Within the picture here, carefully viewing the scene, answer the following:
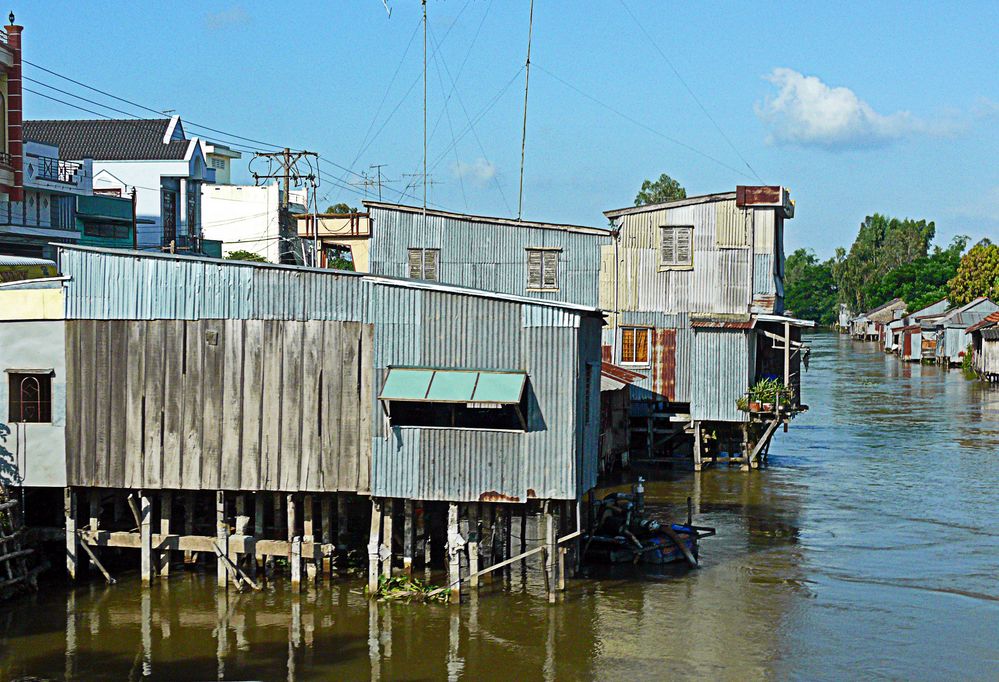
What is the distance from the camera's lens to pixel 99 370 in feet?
73.9

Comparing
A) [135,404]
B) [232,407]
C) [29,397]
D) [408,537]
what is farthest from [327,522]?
[29,397]

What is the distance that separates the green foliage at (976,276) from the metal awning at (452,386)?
87.3 m

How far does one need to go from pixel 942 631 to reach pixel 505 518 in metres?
8.21

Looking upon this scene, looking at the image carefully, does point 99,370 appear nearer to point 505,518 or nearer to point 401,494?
point 401,494

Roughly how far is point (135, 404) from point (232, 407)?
6.46 feet

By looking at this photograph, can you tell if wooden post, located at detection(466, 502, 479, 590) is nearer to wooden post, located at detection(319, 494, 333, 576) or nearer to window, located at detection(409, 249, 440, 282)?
wooden post, located at detection(319, 494, 333, 576)

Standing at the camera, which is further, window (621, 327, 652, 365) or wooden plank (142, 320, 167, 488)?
window (621, 327, 652, 365)

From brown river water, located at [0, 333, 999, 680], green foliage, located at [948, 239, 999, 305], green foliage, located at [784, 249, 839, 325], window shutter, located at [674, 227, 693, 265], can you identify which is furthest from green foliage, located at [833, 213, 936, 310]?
brown river water, located at [0, 333, 999, 680]

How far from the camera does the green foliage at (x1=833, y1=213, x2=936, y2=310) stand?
553 ft

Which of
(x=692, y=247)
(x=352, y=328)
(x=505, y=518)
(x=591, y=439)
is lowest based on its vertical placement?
(x=505, y=518)

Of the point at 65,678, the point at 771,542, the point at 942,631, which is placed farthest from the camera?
the point at 771,542

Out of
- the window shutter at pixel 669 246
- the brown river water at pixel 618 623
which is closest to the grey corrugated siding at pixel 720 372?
the window shutter at pixel 669 246

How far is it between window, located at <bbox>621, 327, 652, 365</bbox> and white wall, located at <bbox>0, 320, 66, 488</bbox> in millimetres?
20804

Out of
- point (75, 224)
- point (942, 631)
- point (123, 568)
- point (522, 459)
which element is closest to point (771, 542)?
point (942, 631)
